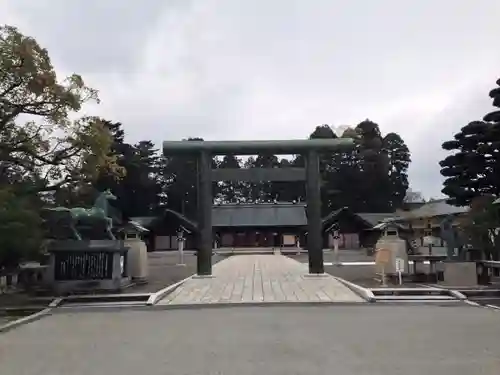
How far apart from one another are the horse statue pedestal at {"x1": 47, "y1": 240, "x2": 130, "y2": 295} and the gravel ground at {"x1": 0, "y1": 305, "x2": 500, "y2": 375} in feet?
14.8

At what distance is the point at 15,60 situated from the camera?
15352 mm

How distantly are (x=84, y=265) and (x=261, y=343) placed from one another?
400 inches

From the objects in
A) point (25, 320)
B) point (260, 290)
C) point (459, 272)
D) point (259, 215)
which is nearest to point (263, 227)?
point (259, 215)

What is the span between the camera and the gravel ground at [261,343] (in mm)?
6863

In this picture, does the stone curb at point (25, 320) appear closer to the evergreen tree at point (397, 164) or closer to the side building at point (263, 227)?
the side building at point (263, 227)

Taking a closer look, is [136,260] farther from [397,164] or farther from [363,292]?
[397,164]

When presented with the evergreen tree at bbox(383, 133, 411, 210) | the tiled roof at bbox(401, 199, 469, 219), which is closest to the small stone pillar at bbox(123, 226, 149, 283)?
the tiled roof at bbox(401, 199, 469, 219)

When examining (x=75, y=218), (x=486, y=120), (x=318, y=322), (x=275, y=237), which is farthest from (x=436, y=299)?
(x=275, y=237)

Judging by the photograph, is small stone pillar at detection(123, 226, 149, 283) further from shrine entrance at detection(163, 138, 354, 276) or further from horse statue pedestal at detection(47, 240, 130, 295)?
horse statue pedestal at detection(47, 240, 130, 295)

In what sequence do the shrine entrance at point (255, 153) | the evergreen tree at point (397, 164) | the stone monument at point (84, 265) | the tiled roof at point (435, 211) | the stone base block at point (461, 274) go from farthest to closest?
the evergreen tree at point (397, 164), the tiled roof at point (435, 211), the shrine entrance at point (255, 153), the stone base block at point (461, 274), the stone monument at point (84, 265)

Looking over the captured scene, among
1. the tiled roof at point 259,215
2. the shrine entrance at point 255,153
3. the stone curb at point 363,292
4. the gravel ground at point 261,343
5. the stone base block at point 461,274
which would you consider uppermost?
the tiled roof at point 259,215

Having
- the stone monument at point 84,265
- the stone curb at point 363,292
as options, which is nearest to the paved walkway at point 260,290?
the stone curb at point 363,292

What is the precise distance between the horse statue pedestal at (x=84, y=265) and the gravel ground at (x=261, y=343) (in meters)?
4.52

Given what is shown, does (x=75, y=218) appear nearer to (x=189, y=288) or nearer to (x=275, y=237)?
(x=189, y=288)
